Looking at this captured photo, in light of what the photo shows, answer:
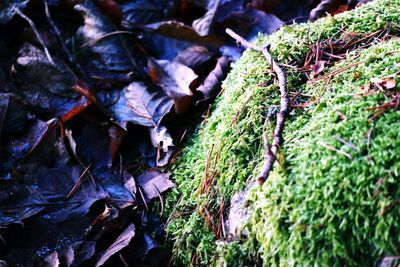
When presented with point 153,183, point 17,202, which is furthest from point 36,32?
point 153,183

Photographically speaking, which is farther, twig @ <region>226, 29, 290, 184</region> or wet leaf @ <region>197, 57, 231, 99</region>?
wet leaf @ <region>197, 57, 231, 99</region>

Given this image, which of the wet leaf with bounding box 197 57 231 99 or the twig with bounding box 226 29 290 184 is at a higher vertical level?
the twig with bounding box 226 29 290 184

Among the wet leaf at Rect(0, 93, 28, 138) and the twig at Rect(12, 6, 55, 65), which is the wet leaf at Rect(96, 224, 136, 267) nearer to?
the wet leaf at Rect(0, 93, 28, 138)

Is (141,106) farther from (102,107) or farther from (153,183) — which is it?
(153,183)

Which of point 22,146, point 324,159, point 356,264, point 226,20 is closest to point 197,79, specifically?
point 226,20

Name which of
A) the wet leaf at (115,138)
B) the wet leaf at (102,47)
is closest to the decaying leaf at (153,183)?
the wet leaf at (115,138)

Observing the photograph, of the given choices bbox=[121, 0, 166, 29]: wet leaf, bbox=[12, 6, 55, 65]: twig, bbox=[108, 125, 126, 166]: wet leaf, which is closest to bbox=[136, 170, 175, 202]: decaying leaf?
bbox=[108, 125, 126, 166]: wet leaf

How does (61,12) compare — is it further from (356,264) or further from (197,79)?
(356,264)

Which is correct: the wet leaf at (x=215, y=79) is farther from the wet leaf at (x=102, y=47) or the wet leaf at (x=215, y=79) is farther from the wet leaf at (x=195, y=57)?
the wet leaf at (x=102, y=47)
